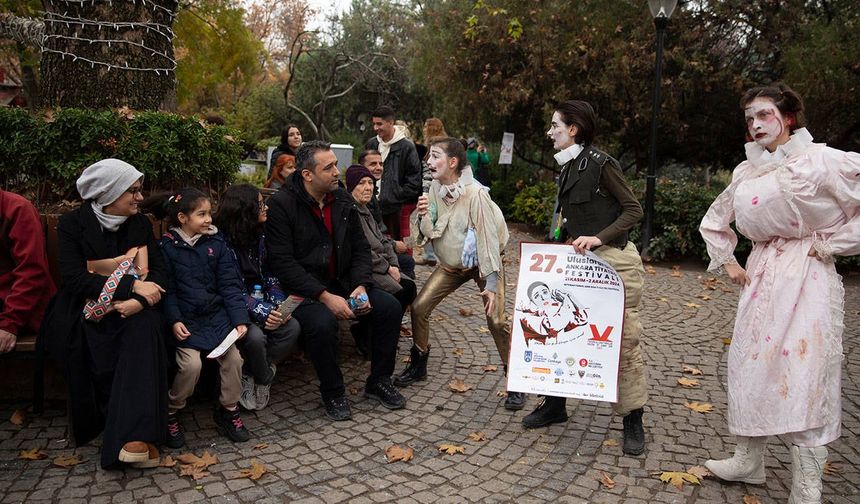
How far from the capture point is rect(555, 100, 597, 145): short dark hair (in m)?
3.79

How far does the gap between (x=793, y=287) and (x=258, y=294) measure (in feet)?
10.4

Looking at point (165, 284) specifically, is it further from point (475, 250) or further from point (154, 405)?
point (475, 250)


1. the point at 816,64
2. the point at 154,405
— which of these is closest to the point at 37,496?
the point at 154,405

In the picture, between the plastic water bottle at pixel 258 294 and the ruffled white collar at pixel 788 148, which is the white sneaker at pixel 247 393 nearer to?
the plastic water bottle at pixel 258 294

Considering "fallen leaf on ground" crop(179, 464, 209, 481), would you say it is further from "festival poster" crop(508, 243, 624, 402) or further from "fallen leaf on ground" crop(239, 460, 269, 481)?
"festival poster" crop(508, 243, 624, 402)

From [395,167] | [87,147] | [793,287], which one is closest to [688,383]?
[793,287]

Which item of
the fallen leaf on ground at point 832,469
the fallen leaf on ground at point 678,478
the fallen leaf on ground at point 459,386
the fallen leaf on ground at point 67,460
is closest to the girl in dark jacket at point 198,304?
the fallen leaf on ground at point 67,460

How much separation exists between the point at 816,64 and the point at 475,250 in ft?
27.1

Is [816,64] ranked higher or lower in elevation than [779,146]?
higher

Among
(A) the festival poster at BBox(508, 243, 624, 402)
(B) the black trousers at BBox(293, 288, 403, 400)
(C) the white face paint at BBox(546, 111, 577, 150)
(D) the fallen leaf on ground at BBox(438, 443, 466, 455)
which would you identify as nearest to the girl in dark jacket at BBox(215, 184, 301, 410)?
(B) the black trousers at BBox(293, 288, 403, 400)

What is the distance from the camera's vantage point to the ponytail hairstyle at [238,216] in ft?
14.2

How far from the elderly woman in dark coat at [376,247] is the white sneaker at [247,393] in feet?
3.45

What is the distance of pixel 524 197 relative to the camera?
45.4ft

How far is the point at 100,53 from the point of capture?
5234 mm
